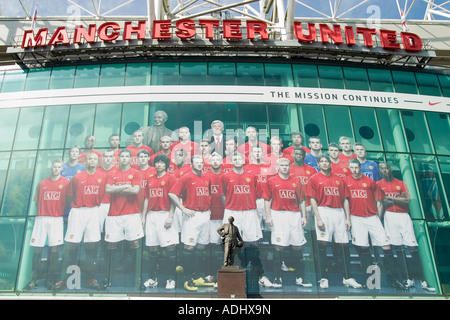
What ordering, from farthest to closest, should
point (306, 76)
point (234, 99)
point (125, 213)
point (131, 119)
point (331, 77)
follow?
point (331, 77) < point (306, 76) < point (234, 99) < point (131, 119) < point (125, 213)

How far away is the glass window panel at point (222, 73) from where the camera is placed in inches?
926

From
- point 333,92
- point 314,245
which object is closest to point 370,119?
point 333,92

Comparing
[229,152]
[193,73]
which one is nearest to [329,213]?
[229,152]

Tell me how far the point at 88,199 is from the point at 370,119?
59.4ft

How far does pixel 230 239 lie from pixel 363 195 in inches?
338

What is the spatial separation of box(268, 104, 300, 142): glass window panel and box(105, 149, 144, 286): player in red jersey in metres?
8.89

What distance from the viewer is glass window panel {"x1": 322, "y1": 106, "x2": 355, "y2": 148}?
22789 mm

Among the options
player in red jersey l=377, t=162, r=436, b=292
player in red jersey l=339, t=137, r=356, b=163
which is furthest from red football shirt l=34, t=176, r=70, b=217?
player in red jersey l=377, t=162, r=436, b=292

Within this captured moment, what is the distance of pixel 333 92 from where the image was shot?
2366 cm

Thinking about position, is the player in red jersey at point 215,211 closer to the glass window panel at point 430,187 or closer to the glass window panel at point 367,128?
the glass window panel at point 367,128

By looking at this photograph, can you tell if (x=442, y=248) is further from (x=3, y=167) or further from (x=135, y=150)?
(x=3, y=167)

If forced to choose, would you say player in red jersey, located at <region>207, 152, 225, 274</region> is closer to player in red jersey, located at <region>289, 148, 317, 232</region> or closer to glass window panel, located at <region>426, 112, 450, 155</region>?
player in red jersey, located at <region>289, 148, 317, 232</region>

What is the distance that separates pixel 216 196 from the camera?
2105 cm
